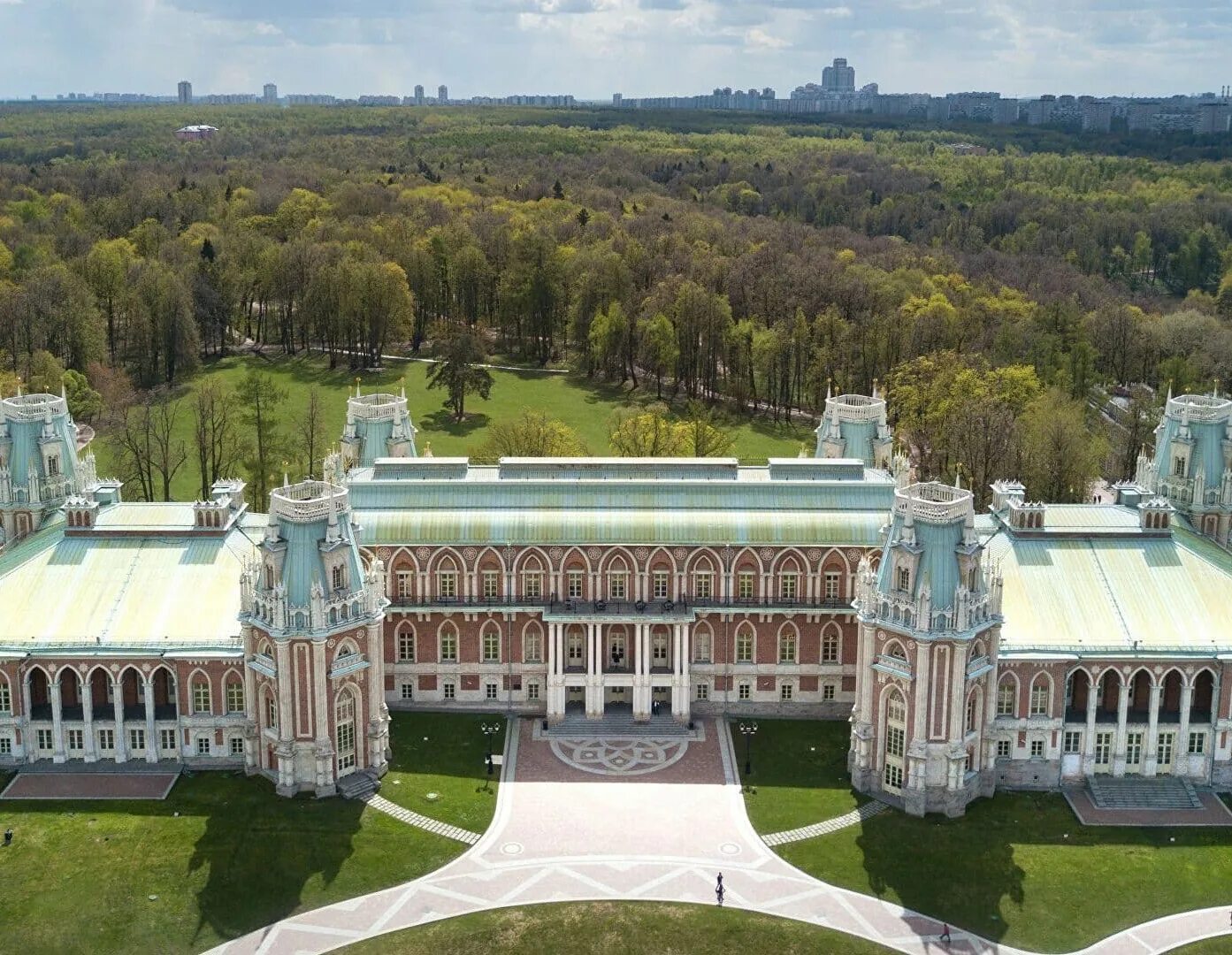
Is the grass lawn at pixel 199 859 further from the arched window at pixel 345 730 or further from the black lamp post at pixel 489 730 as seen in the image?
the black lamp post at pixel 489 730

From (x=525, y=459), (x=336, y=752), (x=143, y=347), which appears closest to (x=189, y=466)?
(x=143, y=347)

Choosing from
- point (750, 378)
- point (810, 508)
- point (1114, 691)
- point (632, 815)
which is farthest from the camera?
point (750, 378)

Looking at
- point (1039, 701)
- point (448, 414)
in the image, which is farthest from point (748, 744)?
point (448, 414)

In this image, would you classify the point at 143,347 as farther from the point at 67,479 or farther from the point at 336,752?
the point at 336,752

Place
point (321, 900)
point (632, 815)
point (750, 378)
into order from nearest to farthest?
1. point (321, 900)
2. point (632, 815)
3. point (750, 378)

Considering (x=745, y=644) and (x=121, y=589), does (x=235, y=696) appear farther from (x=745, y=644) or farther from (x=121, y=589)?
(x=745, y=644)

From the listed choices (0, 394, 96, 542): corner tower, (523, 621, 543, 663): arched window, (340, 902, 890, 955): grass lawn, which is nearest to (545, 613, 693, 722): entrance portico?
(523, 621, 543, 663): arched window

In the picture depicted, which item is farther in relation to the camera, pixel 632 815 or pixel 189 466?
pixel 189 466
